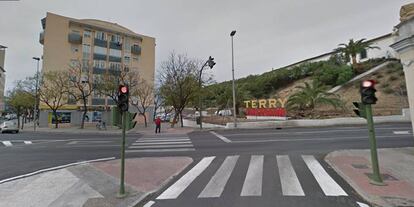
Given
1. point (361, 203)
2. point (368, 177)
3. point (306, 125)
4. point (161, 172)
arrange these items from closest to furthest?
point (361, 203)
point (368, 177)
point (161, 172)
point (306, 125)

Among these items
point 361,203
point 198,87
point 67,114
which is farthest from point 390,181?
point 67,114

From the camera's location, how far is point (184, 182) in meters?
6.53

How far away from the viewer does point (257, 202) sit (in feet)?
15.8

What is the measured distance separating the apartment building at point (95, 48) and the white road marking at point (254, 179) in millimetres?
32570

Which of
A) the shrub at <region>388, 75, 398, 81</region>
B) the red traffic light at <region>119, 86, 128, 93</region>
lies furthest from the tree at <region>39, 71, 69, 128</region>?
the shrub at <region>388, 75, 398, 81</region>

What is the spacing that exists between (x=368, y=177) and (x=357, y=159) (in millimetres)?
2502

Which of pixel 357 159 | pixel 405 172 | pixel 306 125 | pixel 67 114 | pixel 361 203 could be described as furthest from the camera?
pixel 67 114

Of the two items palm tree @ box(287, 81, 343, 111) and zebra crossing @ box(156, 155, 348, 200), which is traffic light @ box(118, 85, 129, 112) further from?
palm tree @ box(287, 81, 343, 111)

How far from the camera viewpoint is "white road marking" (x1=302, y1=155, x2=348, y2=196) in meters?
5.36

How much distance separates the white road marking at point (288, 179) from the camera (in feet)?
17.6

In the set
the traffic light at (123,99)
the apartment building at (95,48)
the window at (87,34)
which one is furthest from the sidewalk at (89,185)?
the window at (87,34)

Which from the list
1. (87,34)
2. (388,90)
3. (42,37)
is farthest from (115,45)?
(388,90)

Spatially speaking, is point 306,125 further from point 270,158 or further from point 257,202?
point 257,202

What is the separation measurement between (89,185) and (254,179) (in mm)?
4652
